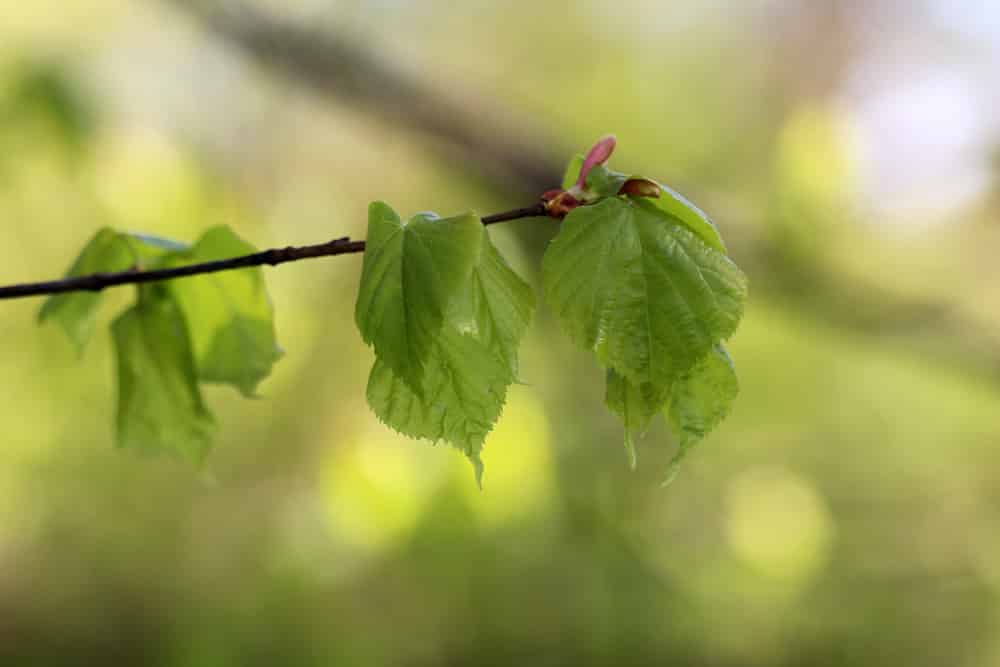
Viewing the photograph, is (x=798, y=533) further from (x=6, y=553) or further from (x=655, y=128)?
(x=6, y=553)

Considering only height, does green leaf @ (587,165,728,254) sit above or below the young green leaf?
above

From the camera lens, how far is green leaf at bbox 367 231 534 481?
1.66ft

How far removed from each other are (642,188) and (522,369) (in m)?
2.57

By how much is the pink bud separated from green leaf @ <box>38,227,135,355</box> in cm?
39

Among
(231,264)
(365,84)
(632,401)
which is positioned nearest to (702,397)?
(632,401)

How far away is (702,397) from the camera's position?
1.76ft

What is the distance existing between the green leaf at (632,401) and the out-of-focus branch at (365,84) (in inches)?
67.5

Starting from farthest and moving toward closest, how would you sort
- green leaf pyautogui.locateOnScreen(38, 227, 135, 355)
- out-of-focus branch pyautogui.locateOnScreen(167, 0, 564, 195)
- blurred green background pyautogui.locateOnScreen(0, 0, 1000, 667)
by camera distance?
blurred green background pyautogui.locateOnScreen(0, 0, 1000, 667)
out-of-focus branch pyautogui.locateOnScreen(167, 0, 564, 195)
green leaf pyautogui.locateOnScreen(38, 227, 135, 355)

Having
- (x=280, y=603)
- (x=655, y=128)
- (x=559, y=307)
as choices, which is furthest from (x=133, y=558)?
(x=559, y=307)

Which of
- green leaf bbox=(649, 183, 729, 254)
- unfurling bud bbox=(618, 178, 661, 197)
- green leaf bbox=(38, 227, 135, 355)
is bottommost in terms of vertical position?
green leaf bbox=(38, 227, 135, 355)

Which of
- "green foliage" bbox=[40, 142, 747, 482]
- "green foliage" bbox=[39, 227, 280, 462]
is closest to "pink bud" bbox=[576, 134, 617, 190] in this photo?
"green foliage" bbox=[40, 142, 747, 482]

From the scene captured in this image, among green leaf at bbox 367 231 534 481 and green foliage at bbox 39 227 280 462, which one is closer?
green leaf at bbox 367 231 534 481

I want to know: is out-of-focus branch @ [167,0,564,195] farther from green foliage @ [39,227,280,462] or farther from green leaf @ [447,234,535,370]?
green leaf @ [447,234,535,370]

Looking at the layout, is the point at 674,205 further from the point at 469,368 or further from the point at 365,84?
the point at 365,84
